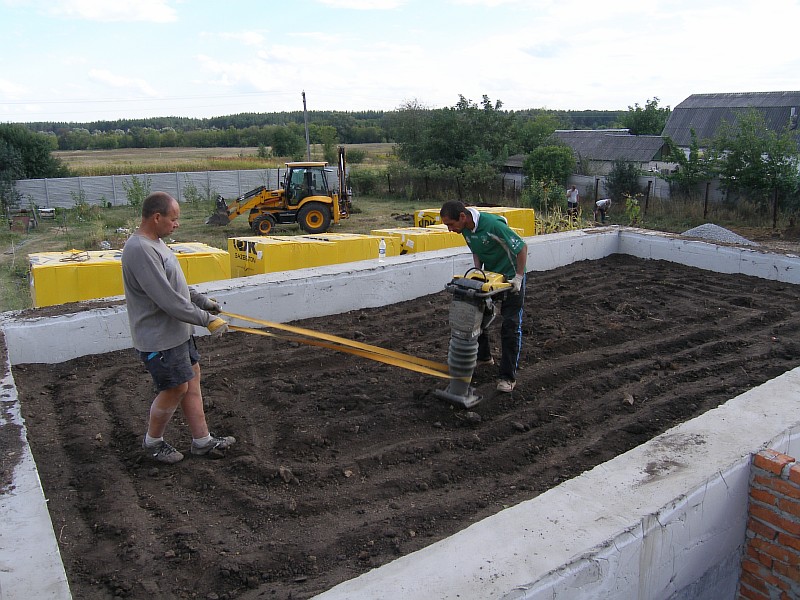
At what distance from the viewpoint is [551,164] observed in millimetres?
24844

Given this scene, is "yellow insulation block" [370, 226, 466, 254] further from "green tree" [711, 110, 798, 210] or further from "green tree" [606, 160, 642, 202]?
"green tree" [606, 160, 642, 202]

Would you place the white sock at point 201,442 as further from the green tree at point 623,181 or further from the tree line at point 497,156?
the green tree at point 623,181

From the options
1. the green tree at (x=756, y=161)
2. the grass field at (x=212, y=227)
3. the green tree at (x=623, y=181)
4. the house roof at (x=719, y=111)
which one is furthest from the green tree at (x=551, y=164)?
the house roof at (x=719, y=111)

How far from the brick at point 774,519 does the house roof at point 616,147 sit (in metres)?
31.7

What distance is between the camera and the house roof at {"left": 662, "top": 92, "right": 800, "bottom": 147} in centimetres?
3606

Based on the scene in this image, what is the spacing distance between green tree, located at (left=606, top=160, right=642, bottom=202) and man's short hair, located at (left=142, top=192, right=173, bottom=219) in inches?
800

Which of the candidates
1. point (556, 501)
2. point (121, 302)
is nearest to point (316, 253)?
point (121, 302)

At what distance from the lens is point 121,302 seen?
583cm

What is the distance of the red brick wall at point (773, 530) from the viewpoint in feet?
10.6

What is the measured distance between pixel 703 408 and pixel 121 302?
4.93m

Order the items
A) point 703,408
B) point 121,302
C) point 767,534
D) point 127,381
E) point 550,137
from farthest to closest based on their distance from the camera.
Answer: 1. point 550,137
2. point 121,302
3. point 127,381
4. point 703,408
5. point 767,534

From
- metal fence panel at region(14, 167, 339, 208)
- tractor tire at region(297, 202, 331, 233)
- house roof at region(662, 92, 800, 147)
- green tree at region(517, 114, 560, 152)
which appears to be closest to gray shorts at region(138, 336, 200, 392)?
tractor tire at region(297, 202, 331, 233)

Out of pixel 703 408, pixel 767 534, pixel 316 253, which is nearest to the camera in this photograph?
pixel 767 534

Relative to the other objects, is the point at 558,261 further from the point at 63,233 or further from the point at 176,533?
the point at 63,233
